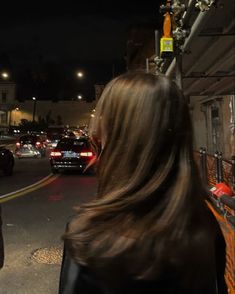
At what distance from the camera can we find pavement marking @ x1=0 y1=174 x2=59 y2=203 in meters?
13.1

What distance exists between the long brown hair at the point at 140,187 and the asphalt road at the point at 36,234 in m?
0.24

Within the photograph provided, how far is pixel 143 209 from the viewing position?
1513 millimetres

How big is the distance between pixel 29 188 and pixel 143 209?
13986 mm

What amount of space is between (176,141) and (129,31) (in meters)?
59.3

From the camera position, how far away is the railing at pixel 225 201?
4094 mm

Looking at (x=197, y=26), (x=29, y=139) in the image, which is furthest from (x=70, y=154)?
(x=29, y=139)

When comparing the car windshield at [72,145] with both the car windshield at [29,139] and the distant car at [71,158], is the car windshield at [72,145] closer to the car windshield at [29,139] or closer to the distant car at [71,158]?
the distant car at [71,158]

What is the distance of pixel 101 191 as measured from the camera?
5.24 ft

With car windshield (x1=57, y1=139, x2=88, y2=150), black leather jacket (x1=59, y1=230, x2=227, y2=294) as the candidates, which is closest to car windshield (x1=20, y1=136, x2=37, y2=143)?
car windshield (x1=57, y1=139, x2=88, y2=150)

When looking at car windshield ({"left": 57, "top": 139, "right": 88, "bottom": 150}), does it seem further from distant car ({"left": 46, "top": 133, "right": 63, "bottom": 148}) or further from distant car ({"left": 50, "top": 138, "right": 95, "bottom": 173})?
distant car ({"left": 46, "top": 133, "right": 63, "bottom": 148})

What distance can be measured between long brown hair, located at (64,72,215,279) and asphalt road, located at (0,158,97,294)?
0.24m

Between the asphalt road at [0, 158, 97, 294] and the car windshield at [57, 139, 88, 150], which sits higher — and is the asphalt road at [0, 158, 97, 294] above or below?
below

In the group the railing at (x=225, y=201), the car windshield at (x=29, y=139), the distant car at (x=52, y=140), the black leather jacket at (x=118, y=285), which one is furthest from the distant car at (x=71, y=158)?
the distant car at (x=52, y=140)

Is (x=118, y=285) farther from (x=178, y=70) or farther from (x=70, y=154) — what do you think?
(x=70, y=154)
